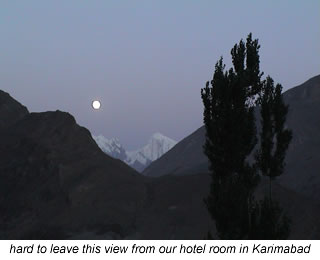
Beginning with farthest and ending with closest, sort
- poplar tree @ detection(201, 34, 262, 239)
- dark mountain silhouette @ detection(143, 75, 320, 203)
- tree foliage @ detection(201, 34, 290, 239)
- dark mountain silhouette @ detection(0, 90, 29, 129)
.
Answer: dark mountain silhouette @ detection(143, 75, 320, 203)
dark mountain silhouette @ detection(0, 90, 29, 129)
poplar tree @ detection(201, 34, 262, 239)
tree foliage @ detection(201, 34, 290, 239)

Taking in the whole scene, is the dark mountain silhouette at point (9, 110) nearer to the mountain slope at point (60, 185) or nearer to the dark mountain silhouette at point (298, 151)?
the mountain slope at point (60, 185)

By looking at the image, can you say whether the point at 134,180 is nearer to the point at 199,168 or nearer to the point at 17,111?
the point at 17,111

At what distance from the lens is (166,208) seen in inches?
2692

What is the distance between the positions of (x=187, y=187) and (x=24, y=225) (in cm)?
2262

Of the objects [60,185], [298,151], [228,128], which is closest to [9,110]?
[60,185]

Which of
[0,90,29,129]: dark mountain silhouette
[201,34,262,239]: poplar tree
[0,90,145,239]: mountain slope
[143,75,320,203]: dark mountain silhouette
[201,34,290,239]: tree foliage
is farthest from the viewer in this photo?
[143,75,320,203]: dark mountain silhouette

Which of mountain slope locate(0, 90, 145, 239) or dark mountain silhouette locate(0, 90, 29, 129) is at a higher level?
dark mountain silhouette locate(0, 90, 29, 129)

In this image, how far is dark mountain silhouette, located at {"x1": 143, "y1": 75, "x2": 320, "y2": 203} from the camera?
4043 inches

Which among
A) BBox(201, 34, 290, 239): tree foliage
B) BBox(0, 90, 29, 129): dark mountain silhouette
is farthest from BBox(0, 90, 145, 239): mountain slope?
BBox(201, 34, 290, 239): tree foliage

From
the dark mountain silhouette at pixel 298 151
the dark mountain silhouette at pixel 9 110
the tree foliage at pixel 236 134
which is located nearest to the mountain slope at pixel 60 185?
the dark mountain silhouette at pixel 9 110

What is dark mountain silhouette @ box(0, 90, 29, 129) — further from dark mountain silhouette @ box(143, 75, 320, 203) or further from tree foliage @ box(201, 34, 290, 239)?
tree foliage @ box(201, 34, 290, 239)

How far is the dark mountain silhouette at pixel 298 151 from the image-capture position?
4043 inches

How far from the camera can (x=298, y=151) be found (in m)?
124
